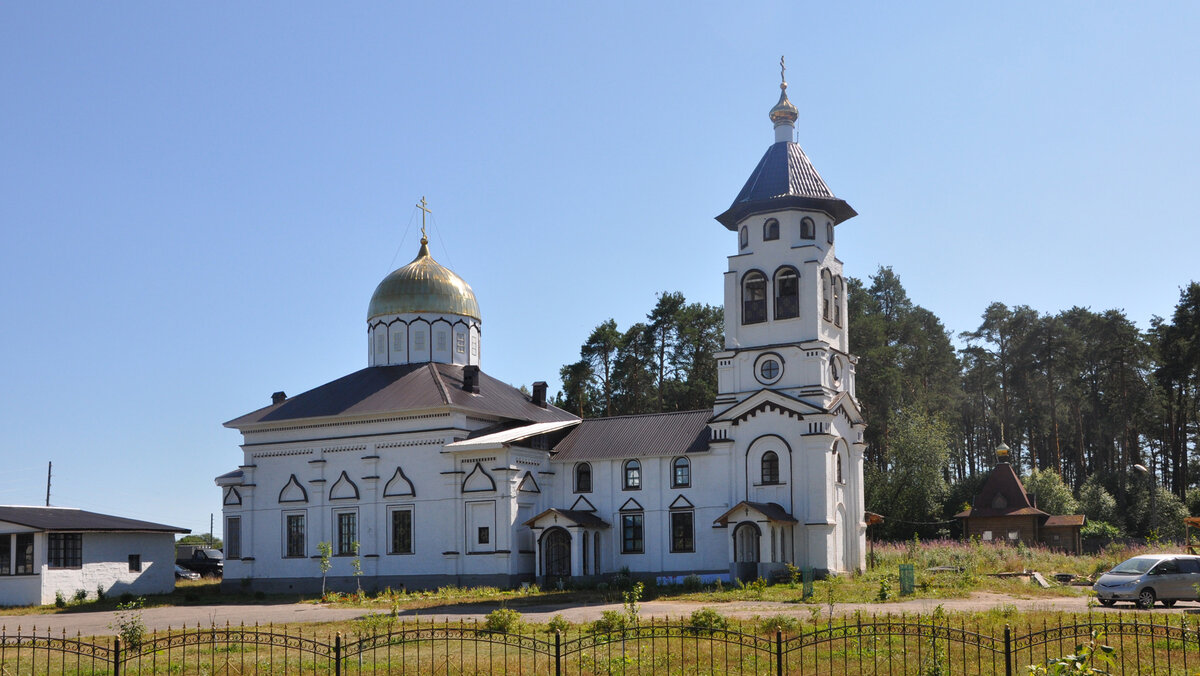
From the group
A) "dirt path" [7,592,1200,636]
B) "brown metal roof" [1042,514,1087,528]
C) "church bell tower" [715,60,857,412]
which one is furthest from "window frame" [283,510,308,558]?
"brown metal roof" [1042,514,1087,528]

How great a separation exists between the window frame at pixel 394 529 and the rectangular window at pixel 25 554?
11.1 metres

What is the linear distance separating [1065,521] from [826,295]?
16665mm

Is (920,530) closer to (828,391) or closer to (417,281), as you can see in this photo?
(828,391)

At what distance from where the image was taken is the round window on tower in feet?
118

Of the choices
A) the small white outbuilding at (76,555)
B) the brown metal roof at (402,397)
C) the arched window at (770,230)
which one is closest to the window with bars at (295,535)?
the brown metal roof at (402,397)

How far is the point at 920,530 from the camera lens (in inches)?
1997

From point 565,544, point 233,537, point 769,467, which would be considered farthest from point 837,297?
point 233,537

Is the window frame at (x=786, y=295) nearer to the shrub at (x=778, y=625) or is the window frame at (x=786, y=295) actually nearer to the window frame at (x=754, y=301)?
the window frame at (x=754, y=301)

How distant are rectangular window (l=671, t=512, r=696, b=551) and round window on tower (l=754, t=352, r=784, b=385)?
4.82 m

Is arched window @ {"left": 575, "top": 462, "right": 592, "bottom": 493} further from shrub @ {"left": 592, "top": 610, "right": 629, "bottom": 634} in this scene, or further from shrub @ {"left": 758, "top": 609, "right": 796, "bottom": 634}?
shrub @ {"left": 592, "top": 610, "right": 629, "bottom": 634}

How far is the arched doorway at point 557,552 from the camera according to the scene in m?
36.7

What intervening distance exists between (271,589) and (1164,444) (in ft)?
138

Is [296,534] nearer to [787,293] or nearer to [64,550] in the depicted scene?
[64,550]

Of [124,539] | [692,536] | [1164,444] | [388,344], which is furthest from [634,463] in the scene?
[1164,444]
